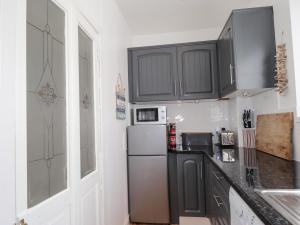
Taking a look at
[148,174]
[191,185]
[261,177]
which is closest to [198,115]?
[191,185]

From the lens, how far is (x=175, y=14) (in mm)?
2697

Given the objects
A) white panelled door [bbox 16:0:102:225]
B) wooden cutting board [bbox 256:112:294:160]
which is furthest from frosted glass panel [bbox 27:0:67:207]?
wooden cutting board [bbox 256:112:294:160]

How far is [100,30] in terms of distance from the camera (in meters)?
1.93

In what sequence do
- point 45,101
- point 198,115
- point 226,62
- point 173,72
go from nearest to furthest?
point 45,101 → point 226,62 → point 173,72 → point 198,115

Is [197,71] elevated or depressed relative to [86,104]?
elevated

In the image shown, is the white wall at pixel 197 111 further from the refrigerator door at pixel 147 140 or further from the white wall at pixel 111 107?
the white wall at pixel 111 107

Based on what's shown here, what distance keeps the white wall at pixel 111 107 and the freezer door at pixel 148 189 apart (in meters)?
0.13

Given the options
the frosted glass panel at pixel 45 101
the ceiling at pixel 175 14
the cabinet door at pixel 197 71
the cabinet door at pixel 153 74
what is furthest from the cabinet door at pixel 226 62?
the frosted glass panel at pixel 45 101

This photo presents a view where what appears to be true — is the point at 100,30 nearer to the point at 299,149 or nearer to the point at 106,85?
the point at 106,85

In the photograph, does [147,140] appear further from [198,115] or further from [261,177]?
[261,177]

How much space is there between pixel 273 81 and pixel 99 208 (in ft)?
6.50

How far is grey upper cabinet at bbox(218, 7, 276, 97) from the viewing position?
2.01m

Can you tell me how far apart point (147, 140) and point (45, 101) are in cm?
168
